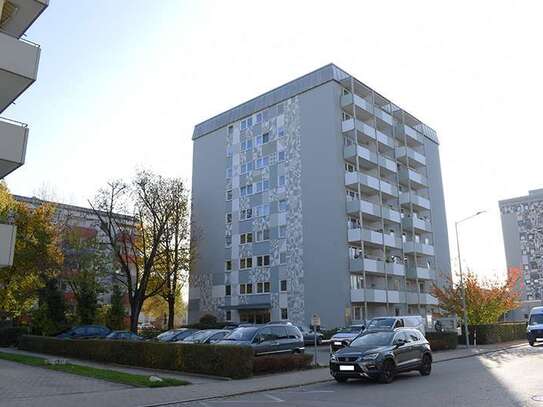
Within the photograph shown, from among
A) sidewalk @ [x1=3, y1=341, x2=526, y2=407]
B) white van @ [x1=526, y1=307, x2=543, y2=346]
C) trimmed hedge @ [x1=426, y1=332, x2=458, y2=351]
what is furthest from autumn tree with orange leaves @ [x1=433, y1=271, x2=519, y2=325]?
sidewalk @ [x1=3, y1=341, x2=526, y2=407]

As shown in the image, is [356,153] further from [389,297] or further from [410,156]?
[389,297]

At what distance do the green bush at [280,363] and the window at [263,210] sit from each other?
3143 centimetres

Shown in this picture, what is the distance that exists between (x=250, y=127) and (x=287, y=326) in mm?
36567

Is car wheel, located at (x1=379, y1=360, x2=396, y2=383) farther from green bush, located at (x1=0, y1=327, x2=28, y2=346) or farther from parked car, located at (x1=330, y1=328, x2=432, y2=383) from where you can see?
green bush, located at (x1=0, y1=327, x2=28, y2=346)

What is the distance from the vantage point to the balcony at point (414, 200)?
55.8 meters

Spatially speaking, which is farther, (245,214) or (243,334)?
(245,214)

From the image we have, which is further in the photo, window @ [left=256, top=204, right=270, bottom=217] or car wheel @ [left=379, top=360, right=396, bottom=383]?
window @ [left=256, top=204, right=270, bottom=217]

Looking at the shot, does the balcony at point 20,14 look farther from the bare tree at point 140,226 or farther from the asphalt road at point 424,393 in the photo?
the bare tree at point 140,226

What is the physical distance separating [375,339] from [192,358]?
261 inches

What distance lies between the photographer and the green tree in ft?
107

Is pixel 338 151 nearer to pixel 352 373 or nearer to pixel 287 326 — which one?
pixel 287 326

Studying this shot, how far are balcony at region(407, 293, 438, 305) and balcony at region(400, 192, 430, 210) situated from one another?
10206mm

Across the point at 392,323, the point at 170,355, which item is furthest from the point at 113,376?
the point at 392,323

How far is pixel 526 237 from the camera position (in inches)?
4412
